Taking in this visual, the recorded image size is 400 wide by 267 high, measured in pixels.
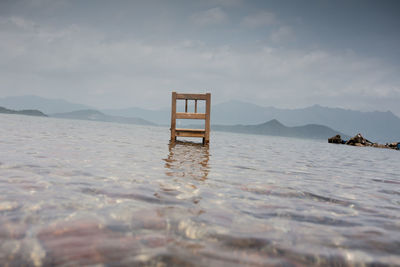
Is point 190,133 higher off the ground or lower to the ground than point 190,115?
lower

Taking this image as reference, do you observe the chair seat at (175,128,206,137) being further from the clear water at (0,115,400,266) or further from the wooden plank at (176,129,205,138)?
the clear water at (0,115,400,266)

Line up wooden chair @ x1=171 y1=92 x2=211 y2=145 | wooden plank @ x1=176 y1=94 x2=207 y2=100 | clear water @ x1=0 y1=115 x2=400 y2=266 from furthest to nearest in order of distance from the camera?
1. wooden plank @ x1=176 y1=94 x2=207 y2=100
2. wooden chair @ x1=171 y1=92 x2=211 y2=145
3. clear water @ x1=0 y1=115 x2=400 y2=266

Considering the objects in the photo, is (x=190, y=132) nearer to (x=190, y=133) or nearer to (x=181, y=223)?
(x=190, y=133)

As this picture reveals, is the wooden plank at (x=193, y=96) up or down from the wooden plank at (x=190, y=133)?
up

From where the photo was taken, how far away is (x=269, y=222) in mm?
2730

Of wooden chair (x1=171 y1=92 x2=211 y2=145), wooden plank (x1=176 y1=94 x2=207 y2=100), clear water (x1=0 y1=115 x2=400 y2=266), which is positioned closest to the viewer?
clear water (x1=0 y1=115 x2=400 y2=266)

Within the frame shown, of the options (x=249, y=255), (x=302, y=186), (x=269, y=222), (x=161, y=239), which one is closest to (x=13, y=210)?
(x=161, y=239)

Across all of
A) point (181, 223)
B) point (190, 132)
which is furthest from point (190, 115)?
point (181, 223)

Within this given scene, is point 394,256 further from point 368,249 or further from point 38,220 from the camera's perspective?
point 38,220

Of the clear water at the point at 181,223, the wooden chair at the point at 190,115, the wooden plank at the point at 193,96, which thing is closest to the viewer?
the clear water at the point at 181,223

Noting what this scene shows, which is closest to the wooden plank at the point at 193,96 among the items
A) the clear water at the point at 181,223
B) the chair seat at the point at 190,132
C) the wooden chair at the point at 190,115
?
the wooden chair at the point at 190,115

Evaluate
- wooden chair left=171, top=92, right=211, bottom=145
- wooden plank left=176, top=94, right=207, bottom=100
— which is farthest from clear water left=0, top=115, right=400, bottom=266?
wooden plank left=176, top=94, right=207, bottom=100

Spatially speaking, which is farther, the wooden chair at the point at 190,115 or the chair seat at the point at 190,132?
the chair seat at the point at 190,132

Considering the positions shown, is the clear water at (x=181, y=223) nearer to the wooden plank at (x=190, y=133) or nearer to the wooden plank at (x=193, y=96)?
the wooden plank at (x=190, y=133)
